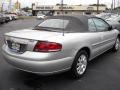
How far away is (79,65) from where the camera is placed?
483 centimetres

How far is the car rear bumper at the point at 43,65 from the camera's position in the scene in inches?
157

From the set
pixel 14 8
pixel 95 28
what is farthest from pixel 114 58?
pixel 14 8

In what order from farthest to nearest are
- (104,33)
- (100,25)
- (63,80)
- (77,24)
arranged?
(100,25), (104,33), (77,24), (63,80)

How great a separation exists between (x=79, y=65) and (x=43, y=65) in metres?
1.19

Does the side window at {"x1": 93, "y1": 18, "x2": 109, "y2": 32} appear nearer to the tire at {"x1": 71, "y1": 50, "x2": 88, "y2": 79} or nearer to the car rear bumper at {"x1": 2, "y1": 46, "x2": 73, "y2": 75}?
the tire at {"x1": 71, "y1": 50, "x2": 88, "y2": 79}

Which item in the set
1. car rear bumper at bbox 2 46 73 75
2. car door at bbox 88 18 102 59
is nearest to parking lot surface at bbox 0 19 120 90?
car rear bumper at bbox 2 46 73 75

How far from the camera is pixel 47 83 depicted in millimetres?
4496

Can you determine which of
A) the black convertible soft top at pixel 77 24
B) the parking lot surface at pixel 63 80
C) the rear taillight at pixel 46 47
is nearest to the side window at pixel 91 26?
the black convertible soft top at pixel 77 24

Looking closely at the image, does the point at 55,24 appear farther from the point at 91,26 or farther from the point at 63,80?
the point at 63,80

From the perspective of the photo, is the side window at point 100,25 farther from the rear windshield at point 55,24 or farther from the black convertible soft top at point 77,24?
the rear windshield at point 55,24

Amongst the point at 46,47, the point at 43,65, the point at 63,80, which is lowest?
the point at 63,80

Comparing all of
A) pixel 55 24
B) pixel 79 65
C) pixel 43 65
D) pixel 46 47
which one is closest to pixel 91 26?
pixel 55 24

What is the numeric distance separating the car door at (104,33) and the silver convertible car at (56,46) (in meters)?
0.18

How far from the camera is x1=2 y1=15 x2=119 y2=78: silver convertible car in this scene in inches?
159
